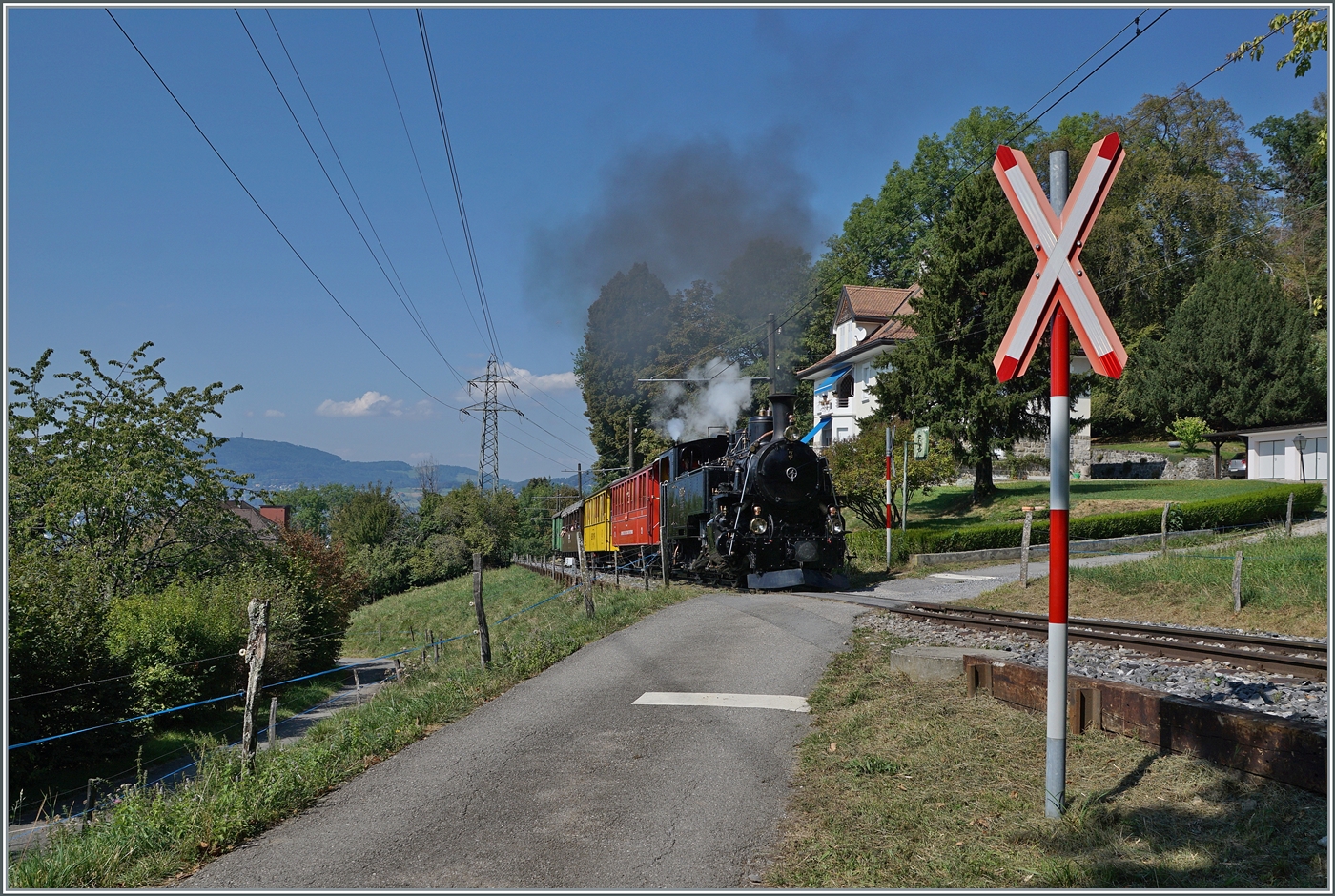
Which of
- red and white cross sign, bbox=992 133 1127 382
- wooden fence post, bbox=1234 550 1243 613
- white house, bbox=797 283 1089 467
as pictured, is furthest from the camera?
white house, bbox=797 283 1089 467

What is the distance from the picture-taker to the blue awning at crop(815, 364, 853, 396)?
4522cm

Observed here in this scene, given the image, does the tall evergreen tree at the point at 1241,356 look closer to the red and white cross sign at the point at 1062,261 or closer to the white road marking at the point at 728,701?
the white road marking at the point at 728,701

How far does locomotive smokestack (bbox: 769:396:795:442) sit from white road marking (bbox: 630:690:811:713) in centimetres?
1048

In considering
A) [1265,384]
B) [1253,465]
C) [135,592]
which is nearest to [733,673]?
[135,592]

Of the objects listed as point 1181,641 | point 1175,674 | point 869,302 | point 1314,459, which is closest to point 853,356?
point 869,302

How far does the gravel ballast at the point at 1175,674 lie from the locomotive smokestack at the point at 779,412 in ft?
23.7

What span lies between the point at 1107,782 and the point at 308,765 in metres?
5.30

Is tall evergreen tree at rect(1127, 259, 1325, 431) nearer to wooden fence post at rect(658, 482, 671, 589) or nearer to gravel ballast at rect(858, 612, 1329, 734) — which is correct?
wooden fence post at rect(658, 482, 671, 589)

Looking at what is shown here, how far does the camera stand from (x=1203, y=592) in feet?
43.4

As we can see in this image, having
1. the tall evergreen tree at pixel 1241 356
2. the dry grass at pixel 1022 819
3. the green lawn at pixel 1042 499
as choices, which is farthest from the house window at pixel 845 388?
the dry grass at pixel 1022 819

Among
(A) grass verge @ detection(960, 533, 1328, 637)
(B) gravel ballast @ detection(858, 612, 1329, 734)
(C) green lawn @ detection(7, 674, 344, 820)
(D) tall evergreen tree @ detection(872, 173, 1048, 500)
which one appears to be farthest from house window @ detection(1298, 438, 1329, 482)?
(C) green lawn @ detection(7, 674, 344, 820)

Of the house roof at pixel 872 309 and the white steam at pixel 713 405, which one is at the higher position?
the house roof at pixel 872 309

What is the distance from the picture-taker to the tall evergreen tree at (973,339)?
98.9 ft

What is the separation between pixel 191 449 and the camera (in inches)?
942
